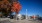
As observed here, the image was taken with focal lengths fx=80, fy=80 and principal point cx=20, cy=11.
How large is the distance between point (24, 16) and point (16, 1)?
383 mm

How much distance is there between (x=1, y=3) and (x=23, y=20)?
63 cm

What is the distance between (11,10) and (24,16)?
320mm

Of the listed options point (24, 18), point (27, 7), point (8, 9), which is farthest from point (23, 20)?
point (8, 9)

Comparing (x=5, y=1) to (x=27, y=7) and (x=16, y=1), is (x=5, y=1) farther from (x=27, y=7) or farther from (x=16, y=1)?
(x=27, y=7)

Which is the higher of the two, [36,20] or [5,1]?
[5,1]

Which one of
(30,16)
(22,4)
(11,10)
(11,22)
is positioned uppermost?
(22,4)

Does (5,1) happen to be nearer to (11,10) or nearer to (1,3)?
(1,3)

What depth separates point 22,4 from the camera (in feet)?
5.87

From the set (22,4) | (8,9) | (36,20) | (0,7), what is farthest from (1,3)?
(36,20)

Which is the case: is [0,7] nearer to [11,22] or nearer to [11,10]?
[11,10]

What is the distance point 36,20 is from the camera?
5.76 feet

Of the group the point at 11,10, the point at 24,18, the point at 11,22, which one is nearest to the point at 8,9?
the point at 11,10

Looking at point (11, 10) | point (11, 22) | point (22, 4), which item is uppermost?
point (22, 4)

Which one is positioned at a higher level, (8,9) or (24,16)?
(8,9)
